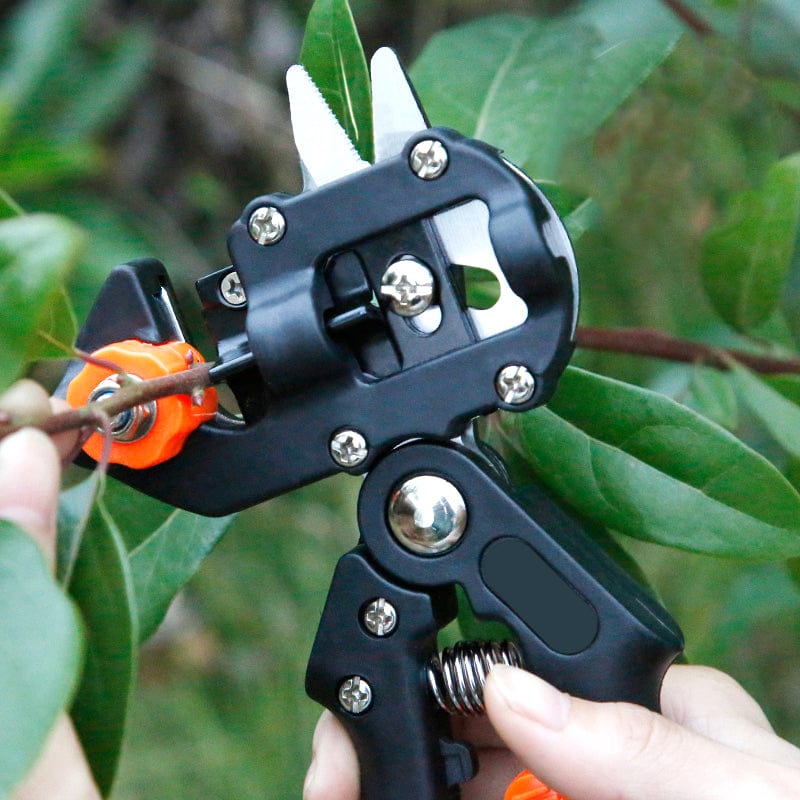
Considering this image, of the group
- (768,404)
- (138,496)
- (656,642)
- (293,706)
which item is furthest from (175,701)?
(656,642)

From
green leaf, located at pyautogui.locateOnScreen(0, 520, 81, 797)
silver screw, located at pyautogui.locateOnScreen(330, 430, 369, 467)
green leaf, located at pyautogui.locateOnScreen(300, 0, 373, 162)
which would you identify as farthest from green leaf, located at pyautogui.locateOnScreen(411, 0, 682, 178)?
green leaf, located at pyautogui.locateOnScreen(0, 520, 81, 797)

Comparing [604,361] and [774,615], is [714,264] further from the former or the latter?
[774,615]

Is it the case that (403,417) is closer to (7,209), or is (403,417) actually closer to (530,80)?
(7,209)

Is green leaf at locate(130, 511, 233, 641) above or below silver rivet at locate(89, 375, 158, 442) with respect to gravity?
below

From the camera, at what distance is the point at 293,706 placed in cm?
193

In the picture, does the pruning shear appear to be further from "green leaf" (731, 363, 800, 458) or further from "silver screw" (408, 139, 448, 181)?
"green leaf" (731, 363, 800, 458)

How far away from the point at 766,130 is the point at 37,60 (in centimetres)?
145

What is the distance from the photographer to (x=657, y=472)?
835 mm

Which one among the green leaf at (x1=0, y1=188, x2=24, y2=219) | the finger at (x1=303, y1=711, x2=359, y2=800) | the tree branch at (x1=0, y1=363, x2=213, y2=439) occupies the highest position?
the green leaf at (x1=0, y1=188, x2=24, y2=219)

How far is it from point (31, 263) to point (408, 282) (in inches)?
9.7

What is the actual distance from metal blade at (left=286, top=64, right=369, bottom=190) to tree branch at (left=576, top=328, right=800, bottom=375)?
1.12ft

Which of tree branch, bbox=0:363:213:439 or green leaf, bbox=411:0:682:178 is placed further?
green leaf, bbox=411:0:682:178

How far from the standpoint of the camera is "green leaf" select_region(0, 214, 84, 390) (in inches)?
22.1

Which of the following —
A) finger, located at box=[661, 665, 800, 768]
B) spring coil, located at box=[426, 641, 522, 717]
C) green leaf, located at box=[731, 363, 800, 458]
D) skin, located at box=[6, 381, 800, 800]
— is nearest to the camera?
skin, located at box=[6, 381, 800, 800]
